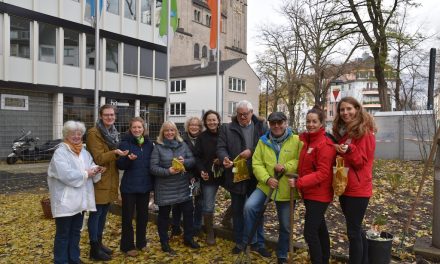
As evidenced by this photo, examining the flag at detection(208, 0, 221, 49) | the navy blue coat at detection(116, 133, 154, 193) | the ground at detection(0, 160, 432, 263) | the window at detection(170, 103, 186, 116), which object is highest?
the flag at detection(208, 0, 221, 49)

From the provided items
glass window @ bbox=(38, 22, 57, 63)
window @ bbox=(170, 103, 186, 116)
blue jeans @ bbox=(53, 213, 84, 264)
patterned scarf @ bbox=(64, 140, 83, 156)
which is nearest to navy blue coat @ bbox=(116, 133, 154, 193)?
patterned scarf @ bbox=(64, 140, 83, 156)

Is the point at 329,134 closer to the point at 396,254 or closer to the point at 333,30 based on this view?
the point at 396,254

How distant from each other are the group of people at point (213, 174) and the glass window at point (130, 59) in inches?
824

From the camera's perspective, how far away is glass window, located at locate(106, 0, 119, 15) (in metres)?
24.0

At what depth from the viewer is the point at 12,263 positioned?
4938 mm

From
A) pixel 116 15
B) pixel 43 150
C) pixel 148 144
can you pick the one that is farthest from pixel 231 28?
pixel 148 144

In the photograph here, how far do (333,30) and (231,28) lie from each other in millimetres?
39802

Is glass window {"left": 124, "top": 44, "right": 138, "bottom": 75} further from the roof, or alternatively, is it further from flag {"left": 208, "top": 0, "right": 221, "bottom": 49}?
the roof

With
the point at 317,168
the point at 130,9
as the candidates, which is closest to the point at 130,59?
the point at 130,9

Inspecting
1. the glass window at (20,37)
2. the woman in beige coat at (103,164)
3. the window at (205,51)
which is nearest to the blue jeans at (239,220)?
the woman in beige coat at (103,164)

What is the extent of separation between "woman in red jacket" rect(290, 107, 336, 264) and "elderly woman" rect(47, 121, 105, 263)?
7.80 ft

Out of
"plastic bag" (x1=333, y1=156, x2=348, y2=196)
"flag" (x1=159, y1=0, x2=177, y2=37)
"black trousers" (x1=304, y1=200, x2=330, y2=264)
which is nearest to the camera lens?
"plastic bag" (x1=333, y1=156, x2=348, y2=196)

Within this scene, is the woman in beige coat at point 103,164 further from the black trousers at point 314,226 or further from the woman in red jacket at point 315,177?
the black trousers at point 314,226

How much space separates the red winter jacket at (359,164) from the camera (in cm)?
374
